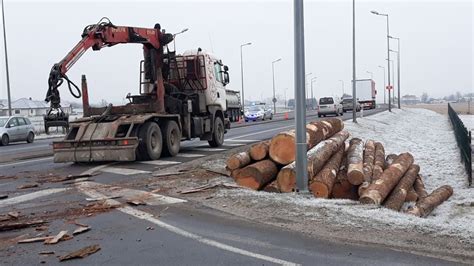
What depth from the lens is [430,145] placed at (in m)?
21.8

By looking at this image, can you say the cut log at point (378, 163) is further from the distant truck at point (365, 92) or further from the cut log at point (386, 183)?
the distant truck at point (365, 92)

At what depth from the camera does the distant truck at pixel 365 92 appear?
69075 millimetres

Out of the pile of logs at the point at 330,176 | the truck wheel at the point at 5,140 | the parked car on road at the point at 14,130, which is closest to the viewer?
the pile of logs at the point at 330,176

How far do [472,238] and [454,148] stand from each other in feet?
47.7

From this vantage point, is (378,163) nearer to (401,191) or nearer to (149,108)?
(401,191)

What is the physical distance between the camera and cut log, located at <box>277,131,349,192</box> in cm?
970

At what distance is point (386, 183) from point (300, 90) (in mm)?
2732

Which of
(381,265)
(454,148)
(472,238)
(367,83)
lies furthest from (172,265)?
(367,83)

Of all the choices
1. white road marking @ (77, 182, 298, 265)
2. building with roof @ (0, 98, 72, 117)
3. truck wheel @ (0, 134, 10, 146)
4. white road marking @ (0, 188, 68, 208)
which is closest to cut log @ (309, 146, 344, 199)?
white road marking @ (77, 182, 298, 265)

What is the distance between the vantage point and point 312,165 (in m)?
10.1

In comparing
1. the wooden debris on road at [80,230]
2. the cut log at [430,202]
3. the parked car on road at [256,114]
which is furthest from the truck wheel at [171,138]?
→ the parked car on road at [256,114]

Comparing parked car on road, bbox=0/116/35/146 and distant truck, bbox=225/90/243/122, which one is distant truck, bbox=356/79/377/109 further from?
distant truck, bbox=225/90/243/122

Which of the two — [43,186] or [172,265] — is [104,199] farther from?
[172,265]

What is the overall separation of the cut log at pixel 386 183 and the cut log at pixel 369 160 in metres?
0.36
